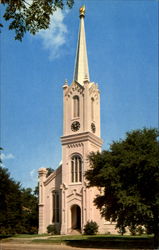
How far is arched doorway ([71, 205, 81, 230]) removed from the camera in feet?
147

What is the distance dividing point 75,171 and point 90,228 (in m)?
8.25

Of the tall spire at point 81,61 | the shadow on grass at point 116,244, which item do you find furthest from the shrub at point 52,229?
the tall spire at point 81,61

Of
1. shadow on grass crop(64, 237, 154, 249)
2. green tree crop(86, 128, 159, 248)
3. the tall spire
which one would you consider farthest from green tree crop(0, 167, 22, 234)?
the tall spire

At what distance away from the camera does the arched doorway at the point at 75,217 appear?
44688 mm

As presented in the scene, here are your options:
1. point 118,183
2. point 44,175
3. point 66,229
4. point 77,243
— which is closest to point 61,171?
point 44,175

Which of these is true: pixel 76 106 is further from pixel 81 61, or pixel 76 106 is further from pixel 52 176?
pixel 52 176

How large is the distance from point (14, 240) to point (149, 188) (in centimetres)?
1591

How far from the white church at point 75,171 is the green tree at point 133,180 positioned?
16.3m

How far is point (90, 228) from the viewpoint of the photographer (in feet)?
132

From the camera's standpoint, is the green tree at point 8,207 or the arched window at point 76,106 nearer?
the green tree at point 8,207

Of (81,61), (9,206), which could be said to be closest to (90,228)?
(9,206)

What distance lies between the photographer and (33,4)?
11.1 meters

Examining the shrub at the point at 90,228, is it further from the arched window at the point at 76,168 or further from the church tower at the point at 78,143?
the arched window at the point at 76,168

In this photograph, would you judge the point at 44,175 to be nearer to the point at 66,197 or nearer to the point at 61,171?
the point at 61,171
